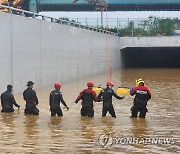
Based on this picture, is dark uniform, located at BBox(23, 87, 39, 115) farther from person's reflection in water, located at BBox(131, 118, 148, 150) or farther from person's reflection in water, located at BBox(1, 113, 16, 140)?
person's reflection in water, located at BBox(131, 118, 148, 150)

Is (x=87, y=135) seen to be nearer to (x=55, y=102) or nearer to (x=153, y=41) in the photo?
(x=55, y=102)

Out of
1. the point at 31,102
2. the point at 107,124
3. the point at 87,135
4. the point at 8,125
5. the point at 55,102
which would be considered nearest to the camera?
the point at 87,135

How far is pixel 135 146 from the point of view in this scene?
30.5 feet

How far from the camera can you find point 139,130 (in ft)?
37.6

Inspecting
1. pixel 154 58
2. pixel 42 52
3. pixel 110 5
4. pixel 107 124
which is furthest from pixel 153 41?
pixel 107 124

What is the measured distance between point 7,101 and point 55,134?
4294 mm

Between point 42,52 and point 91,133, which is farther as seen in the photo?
point 42,52

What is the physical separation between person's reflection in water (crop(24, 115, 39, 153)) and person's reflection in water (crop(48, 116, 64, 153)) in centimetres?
35

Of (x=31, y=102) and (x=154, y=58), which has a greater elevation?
(x=31, y=102)

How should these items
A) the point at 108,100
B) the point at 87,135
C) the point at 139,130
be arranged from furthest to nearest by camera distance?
the point at 108,100
the point at 139,130
the point at 87,135

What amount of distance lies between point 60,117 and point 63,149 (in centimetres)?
478

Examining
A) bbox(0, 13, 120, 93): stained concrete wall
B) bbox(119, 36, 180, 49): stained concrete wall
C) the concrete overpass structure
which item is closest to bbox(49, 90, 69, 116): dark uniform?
bbox(0, 13, 120, 93): stained concrete wall

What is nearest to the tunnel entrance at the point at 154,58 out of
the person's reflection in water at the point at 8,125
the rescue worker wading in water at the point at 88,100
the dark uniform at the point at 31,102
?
the dark uniform at the point at 31,102

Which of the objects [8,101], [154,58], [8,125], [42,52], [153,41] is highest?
[153,41]
